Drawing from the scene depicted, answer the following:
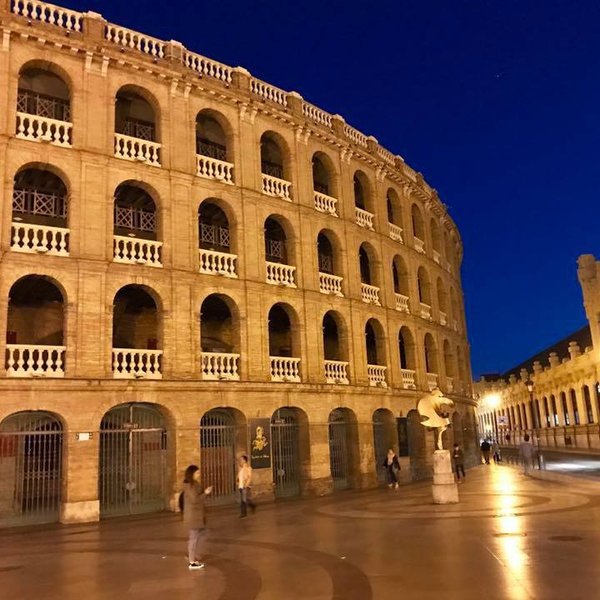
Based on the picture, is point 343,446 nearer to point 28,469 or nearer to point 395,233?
Result: point 395,233

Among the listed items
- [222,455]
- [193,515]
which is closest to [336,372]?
[222,455]

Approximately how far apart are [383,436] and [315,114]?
15124mm

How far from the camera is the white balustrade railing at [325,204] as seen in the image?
90.2 feet

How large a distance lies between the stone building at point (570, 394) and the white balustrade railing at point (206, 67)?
26939mm

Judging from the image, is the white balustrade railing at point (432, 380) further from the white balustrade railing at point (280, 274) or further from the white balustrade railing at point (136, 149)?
the white balustrade railing at point (136, 149)

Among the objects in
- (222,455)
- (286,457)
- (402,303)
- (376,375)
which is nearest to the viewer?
(222,455)

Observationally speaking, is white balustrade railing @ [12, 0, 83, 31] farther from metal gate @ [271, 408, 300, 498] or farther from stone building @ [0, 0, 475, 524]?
metal gate @ [271, 408, 300, 498]

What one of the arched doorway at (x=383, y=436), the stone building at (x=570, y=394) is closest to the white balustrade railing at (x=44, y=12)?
the arched doorway at (x=383, y=436)

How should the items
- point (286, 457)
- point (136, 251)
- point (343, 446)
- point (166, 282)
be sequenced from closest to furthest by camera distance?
point (166, 282) → point (136, 251) → point (286, 457) → point (343, 446)

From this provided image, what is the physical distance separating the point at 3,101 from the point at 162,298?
7.77 meters

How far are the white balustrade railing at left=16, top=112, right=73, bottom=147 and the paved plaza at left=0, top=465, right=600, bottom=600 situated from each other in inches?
462

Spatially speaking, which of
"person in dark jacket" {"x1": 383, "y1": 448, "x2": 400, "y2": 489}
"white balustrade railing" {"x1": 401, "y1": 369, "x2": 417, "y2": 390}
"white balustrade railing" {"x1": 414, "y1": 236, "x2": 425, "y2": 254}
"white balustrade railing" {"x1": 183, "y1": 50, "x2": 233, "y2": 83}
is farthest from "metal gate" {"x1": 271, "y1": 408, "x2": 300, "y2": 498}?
"white balustrade railing" {"x1": 183, "y1": 50, "x2": 233, "y2": 83}

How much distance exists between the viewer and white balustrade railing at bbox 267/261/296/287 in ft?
81.0

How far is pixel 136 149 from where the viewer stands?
22.9 m
